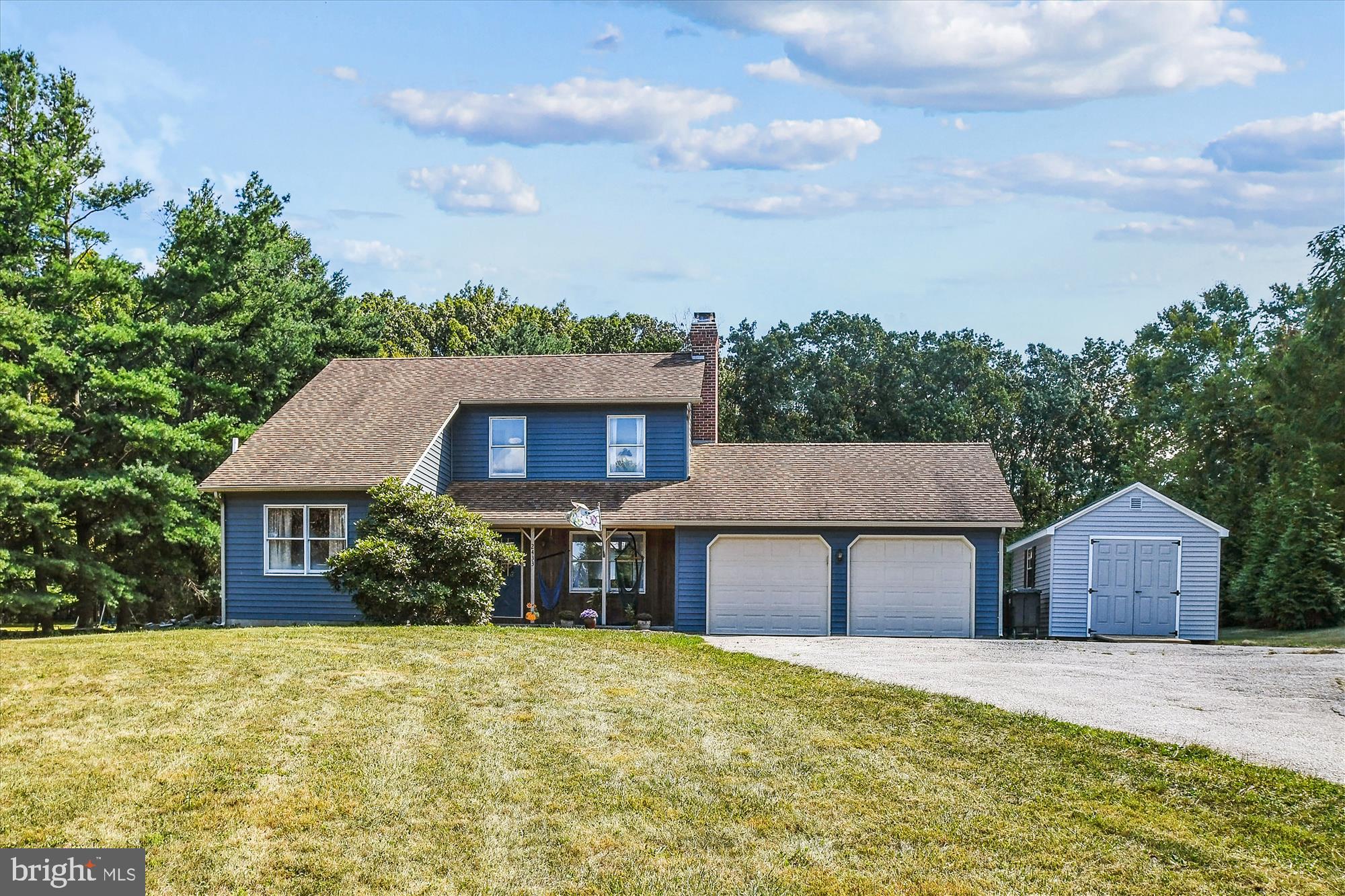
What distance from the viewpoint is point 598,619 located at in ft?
78.9

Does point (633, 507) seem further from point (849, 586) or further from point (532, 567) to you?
point (849, 586)

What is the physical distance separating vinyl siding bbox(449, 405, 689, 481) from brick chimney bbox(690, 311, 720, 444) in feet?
8.31

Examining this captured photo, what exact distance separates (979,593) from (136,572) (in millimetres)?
19238

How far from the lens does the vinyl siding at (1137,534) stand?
2356 cm

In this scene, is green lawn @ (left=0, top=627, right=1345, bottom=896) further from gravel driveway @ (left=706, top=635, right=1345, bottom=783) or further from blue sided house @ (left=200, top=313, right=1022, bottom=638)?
blue sided house @ (left=200, top=313, right=1022, bottom=638)

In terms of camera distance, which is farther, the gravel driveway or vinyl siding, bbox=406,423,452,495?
vinyl siding, bbox=406,423,452,495

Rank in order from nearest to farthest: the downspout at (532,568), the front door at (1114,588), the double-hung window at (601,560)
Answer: the front door at (1114,588)
the downspout at (532,568)
the double-hung window at (601,560)

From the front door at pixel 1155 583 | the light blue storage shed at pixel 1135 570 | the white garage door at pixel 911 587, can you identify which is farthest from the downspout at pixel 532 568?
the front door at pixel 1155 583

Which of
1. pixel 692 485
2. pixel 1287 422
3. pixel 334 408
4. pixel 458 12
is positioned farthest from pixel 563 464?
pixel 1287 422

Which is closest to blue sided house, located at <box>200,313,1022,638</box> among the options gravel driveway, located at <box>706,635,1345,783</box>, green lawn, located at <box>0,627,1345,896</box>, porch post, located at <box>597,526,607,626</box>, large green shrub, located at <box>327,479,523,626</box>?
porch post, located at <box>597,526,607,626</box>

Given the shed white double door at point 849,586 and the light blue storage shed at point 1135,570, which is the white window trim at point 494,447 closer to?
the shed white double door at point 849,586

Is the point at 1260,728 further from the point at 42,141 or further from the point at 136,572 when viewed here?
the point at 42,141

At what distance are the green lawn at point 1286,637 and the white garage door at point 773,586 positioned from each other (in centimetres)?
754

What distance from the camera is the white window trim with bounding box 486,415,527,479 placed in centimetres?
2578
